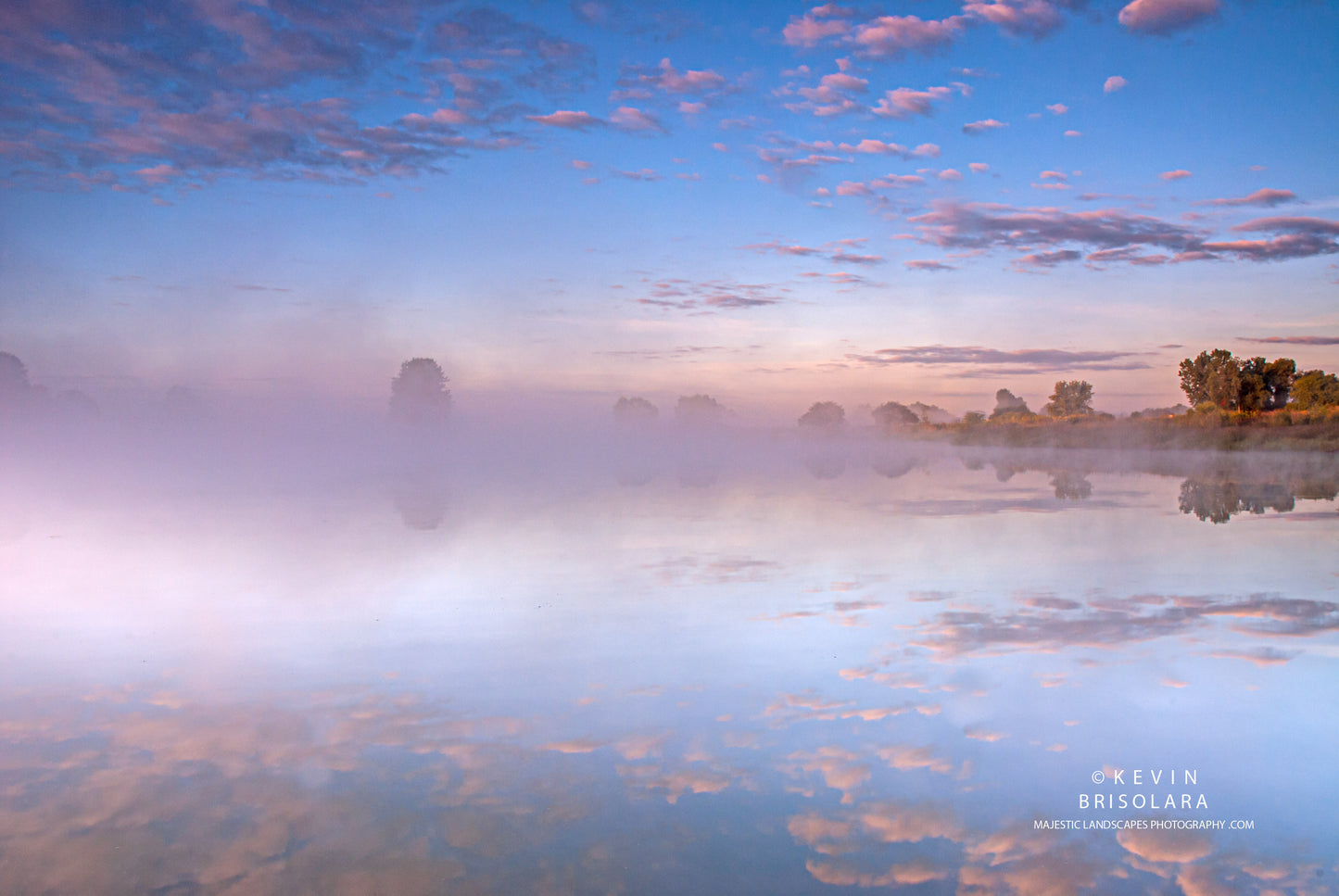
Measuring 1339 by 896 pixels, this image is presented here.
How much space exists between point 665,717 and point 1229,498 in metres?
26.3

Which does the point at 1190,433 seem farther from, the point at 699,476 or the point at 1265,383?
the point at 699,476

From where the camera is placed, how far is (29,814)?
210 inches

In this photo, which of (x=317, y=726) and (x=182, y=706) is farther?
(x=182, y=706)

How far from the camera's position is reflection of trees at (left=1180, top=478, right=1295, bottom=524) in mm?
22453

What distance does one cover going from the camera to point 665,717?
7039 millimetres

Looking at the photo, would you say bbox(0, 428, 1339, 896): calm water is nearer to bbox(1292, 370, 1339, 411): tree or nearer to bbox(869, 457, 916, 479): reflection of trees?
bbox(869, 457, 916, 479): reflection of trees

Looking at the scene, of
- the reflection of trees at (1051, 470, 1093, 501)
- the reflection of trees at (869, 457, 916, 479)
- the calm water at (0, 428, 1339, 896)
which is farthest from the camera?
the reflection of trees at (869, 457, 916, 479)

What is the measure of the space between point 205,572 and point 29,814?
9.10m

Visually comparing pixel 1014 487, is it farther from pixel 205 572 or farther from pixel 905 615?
pixel 205 572

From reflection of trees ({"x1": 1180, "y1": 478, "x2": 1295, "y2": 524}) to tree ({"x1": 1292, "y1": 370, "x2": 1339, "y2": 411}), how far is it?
5021 cm

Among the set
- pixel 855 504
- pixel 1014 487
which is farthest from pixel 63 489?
pixel 1014 487

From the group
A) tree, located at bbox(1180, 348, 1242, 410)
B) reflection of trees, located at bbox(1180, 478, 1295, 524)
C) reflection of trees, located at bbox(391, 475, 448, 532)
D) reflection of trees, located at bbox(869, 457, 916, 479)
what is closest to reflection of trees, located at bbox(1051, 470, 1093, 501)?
reflection of trees, located at bbox(1180, 478, 1295, 524)

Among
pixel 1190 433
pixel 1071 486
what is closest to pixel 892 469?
pixel 1071 486

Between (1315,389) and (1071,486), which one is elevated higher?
(1315,389)
